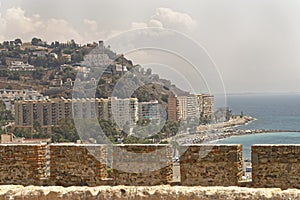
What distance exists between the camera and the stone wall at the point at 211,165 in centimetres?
648

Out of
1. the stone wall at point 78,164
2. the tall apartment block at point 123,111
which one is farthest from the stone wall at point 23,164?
the tall apartment block at point 123,111

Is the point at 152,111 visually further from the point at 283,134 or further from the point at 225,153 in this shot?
the point at 283,134

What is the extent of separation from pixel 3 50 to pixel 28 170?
5910 cm

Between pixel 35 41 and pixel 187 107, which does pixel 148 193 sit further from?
pixel 35 41

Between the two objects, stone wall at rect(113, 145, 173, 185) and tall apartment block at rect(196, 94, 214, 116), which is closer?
stone wall at rect(113, 145, 173, 185)

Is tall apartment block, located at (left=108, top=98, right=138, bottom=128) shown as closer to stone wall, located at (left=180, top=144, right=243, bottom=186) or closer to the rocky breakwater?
stone wall, located at (left=180, top=144, right=243, bottom=186)

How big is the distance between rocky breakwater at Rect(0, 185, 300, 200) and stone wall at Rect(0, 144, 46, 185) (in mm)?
1451

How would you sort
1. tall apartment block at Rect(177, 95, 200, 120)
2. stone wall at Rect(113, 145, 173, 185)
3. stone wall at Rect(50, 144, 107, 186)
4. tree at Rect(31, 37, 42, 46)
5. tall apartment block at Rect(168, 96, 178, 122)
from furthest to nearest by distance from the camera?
tree at Rect(31, 37, 42, 46)
tall apartment block at Rect(168, 96, 178, 122)
tall apartment block at Rect(177, 95, 200, 120)
stone wall at Rect(50, 144, 107, 186)
stone wall at Rect(113, 145, 173, 185)

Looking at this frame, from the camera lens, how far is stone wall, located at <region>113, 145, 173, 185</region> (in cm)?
668

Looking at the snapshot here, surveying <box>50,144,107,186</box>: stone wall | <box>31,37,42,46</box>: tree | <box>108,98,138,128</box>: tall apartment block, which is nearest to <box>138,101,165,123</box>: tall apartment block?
<box>108,98,138,128</box>: tall apartment block

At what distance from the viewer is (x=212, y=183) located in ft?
21.6

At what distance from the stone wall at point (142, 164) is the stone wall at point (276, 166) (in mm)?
1274

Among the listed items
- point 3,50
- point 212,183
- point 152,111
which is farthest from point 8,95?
point 212,183

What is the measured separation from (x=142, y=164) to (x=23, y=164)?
1858 mm
